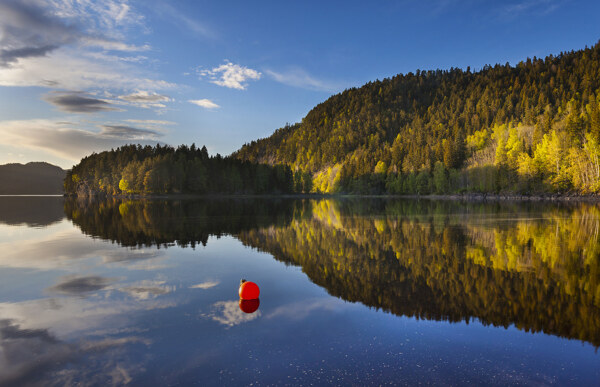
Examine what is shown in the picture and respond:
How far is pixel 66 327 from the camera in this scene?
415 inches

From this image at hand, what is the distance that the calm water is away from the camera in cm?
794

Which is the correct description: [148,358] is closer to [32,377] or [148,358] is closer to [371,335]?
[32,377]

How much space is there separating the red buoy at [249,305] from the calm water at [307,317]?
0.27 meters

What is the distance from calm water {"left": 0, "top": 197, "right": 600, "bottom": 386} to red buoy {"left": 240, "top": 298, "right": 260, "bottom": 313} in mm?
272

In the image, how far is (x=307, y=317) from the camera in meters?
11.4

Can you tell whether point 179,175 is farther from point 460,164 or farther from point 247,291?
point 247,291

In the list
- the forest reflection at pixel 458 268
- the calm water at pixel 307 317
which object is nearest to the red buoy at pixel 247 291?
the calm water at pixel 307 317

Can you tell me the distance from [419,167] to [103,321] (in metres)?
171

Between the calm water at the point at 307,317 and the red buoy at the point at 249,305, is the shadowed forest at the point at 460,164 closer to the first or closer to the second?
the calm water at the point at 307,317

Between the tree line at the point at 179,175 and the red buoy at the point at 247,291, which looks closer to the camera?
the red buoy at the point at 247,291

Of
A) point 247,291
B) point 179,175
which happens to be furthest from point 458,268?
point 179,175

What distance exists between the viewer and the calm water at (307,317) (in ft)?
26.0

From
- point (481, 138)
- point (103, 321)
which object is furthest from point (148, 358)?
point (481, 138)

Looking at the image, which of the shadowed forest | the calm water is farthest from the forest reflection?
the shadowed forest
